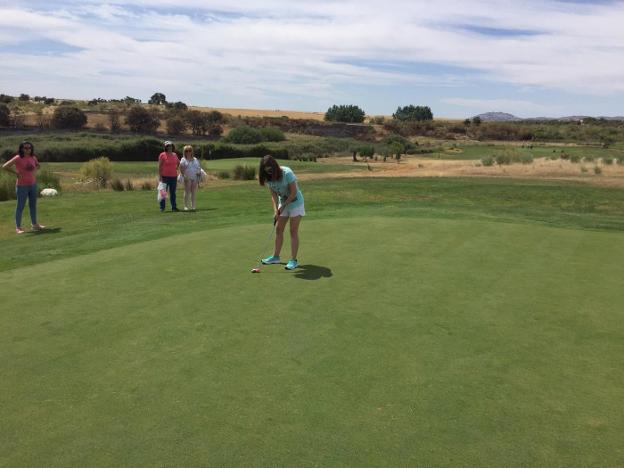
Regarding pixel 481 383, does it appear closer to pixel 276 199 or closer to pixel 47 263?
pixel 276 199

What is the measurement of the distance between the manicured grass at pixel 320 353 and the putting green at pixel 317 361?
0.02 meters

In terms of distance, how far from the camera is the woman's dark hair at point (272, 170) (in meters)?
7.57

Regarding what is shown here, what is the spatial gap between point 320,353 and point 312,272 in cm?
256

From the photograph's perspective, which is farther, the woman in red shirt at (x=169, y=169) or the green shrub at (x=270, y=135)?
the green shrub at (x=270, y=135)

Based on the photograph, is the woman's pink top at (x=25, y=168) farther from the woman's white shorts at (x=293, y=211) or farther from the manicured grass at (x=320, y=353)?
the woman's white shorts at (x=293, y=211)

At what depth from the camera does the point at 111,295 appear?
6.62 meters

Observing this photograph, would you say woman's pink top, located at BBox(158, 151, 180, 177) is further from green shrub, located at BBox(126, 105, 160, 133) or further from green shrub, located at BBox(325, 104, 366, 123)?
green shrub, located at BBox(325, 104, 366, 123)

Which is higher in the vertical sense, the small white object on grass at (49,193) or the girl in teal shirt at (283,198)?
the girl in teal shirt at (283,198)

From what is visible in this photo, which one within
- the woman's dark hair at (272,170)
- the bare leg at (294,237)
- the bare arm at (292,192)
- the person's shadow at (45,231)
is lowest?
the person's shadow at (45,231)

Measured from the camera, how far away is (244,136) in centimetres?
6538

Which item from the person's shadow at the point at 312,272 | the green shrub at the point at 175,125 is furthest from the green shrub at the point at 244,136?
the person's shadow at the point at 312,272

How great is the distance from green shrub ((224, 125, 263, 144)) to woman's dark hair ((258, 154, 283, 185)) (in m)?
58.2

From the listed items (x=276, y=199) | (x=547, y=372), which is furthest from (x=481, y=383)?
(x=276, y=199)

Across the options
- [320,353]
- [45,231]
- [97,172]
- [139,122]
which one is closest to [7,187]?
[97,172]
